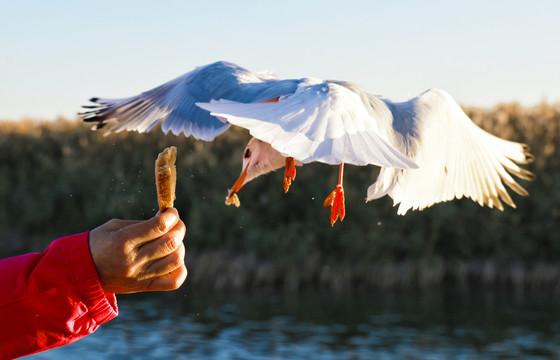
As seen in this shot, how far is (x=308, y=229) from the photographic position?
11.9 meters

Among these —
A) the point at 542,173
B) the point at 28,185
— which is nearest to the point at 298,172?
the point at 542,173

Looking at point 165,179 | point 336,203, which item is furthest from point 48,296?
point 336,203

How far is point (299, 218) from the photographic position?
12.2 m

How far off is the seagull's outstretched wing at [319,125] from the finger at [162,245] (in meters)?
0.35

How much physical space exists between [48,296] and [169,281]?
0.27m

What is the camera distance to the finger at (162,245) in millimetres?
1476

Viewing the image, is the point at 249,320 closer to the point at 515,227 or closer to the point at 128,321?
the point at 128,321

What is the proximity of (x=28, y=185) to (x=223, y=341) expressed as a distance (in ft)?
21.3

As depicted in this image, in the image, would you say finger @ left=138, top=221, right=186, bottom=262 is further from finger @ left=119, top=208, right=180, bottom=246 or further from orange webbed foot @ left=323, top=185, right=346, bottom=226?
orange webbed foot @ left=323, top=185, right=346, bottom=226

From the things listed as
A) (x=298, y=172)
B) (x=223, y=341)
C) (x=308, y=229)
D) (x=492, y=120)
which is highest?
(x=492, y=120)

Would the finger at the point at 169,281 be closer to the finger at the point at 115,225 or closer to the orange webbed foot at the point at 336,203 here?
the finger at the point at 115,225

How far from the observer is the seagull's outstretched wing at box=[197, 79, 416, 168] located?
1775 millimetres

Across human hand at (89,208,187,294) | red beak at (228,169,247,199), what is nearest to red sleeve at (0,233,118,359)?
human hand at (89,208,187,294)

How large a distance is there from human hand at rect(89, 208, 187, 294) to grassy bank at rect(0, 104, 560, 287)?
9513mm
